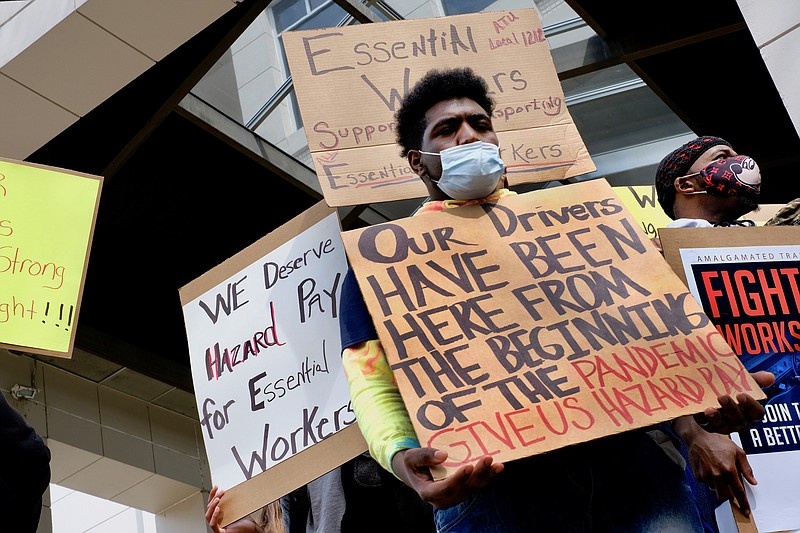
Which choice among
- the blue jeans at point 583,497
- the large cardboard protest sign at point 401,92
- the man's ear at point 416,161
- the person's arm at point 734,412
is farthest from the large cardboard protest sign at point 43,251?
the person's arm at point 734,412

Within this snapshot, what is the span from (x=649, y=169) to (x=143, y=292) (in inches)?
124

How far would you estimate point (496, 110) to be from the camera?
9.46ft

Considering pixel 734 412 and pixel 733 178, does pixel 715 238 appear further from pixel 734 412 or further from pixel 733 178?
pixel 733 178

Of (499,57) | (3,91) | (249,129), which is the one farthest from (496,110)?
(249,129)

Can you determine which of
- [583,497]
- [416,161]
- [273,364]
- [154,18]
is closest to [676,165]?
[416,161]

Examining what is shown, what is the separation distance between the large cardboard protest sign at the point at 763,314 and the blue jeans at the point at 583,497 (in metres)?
0.21

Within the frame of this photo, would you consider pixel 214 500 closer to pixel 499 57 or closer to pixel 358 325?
pixel 358 325

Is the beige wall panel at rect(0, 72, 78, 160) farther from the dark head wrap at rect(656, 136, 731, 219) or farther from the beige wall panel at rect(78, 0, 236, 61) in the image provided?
the dark head wrap at rect(656, 136, 731, 219)

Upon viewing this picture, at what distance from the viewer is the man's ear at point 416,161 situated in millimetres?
2496

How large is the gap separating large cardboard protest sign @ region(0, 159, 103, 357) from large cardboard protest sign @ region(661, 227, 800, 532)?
5.39 feet

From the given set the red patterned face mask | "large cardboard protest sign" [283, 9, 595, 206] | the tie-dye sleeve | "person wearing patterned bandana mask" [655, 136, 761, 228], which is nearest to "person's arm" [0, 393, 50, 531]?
the tie-dye sleeve

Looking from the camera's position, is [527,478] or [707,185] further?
[707,185]

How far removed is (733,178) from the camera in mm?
2920

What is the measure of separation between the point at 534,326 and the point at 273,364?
0.85m
